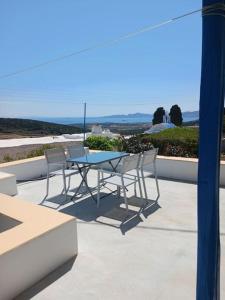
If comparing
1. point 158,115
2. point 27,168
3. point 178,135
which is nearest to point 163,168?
point 178,135

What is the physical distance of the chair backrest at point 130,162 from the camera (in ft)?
13.1

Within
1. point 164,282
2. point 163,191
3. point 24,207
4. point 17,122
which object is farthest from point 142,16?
point 17,122

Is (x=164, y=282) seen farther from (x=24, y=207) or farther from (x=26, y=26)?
(x=26, y=26)

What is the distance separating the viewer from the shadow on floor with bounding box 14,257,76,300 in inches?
94.3

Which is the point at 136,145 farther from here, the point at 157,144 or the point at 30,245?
the point at 30,245

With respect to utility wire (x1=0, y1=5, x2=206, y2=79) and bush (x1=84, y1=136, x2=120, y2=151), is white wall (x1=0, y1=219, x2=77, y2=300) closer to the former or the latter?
utility wire (x1=0, y1=5, x2=206, y2=79)

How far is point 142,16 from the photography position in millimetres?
4648

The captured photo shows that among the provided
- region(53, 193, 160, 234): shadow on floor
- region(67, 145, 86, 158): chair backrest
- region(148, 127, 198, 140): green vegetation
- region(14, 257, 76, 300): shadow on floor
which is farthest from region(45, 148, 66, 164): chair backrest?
region(148, 127, 198, 140): green vegetation

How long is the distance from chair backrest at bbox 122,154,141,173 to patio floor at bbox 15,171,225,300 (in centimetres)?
63

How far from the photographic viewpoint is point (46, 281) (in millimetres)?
2566

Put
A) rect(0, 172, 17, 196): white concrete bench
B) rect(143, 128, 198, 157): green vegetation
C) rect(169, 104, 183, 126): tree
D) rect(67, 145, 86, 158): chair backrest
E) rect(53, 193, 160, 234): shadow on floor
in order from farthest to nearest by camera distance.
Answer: rect(169, 104, 183, 126): tree
rect(143, 128, 198, 157): green vegetation
rect(67, 145, 86, 158): chair backrest
rect(0, 172, 17, 196): white concrete bench
rect(53, 193, 160, 234): shadow on floor

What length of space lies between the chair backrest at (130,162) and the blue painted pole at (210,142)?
7.90 feet

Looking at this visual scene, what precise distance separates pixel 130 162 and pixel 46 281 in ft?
6.61

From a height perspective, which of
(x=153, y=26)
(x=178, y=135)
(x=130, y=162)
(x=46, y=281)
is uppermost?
(x=153, y=26)
